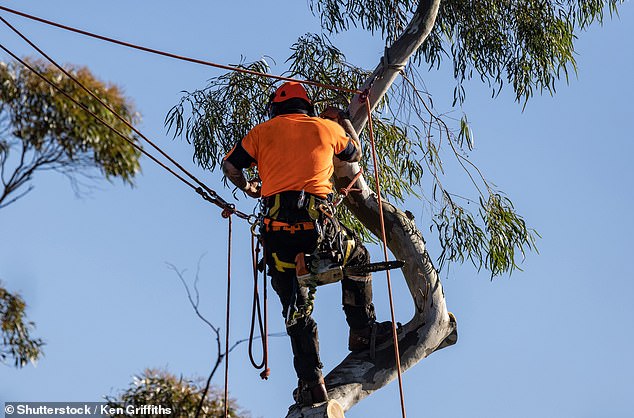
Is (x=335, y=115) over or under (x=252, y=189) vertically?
over

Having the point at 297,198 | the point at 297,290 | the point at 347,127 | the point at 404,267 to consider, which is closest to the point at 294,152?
the point at 297,198

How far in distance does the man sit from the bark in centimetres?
56

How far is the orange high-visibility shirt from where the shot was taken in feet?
19.9

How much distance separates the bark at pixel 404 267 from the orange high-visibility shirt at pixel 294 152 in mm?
761

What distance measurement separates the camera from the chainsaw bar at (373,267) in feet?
19.0

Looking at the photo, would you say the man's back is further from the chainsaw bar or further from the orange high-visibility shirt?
the chainsaw bar

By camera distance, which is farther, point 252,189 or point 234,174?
point 252,189

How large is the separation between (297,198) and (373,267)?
499mm

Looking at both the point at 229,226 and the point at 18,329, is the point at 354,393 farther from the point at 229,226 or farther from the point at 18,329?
the point at 18,329

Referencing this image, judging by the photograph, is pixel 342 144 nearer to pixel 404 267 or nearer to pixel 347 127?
pixel 347 127

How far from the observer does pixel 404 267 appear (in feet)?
23.3

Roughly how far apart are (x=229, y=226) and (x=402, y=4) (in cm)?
309

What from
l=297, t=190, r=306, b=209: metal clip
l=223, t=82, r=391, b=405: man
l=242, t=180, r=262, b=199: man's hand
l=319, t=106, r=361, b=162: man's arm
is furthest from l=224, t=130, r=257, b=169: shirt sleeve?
l=319, t=106, r=361, b=162: man's arm

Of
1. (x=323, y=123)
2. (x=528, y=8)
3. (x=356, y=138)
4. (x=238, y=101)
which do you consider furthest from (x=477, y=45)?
(x=323, y=123)
